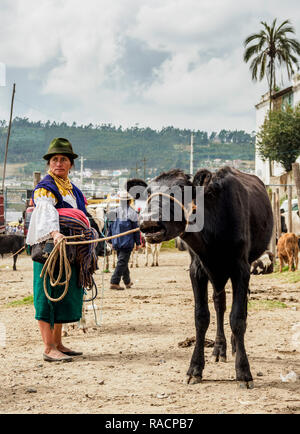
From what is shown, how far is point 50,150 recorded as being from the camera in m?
5.99

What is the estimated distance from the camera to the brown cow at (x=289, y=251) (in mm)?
14688

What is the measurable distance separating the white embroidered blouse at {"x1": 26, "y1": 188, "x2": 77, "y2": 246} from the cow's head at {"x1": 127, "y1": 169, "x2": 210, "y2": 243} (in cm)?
113

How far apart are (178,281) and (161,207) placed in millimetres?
9910

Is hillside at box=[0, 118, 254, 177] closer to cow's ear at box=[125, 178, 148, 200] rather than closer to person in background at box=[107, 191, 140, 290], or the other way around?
person in background at box=[107, 191, 140, 290]

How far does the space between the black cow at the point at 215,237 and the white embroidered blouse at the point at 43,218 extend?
A: 3.38 feet

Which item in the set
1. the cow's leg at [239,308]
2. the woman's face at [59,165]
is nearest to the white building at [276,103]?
the woman's face at [59,165]

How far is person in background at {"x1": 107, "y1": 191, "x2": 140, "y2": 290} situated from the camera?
12555mm

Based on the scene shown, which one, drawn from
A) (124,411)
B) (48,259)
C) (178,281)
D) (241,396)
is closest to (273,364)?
(241,396)

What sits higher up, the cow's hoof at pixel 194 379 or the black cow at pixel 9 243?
the black cow at pixel 9 243

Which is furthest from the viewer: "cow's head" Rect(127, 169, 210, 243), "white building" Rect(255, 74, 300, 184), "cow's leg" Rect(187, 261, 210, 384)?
"white building" Rect(255, 74, 300, 184)

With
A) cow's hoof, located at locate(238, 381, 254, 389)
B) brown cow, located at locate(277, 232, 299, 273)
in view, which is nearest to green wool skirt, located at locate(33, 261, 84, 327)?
cow's hoof, located at locate(238, 381, 254, 389)

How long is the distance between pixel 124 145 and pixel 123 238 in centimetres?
17027

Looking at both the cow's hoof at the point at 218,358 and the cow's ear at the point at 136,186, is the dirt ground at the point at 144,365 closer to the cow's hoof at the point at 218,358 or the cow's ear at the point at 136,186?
the cow's hoof at the point at 218,358

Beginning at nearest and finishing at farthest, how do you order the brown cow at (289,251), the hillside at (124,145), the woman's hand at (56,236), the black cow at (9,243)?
the woman's hand at (56,236), the brown cow at (289,251), the black cow at (9,243), the hillside at (124,145)
